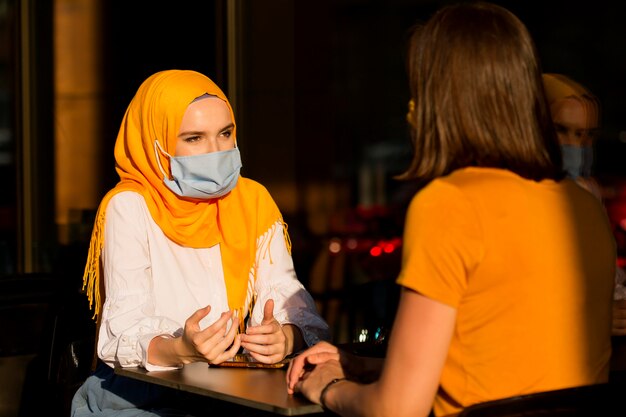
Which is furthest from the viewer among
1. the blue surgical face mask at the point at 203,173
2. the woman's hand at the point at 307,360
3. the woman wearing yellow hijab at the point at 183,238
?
the blue surgical face mask at the point at 203,173

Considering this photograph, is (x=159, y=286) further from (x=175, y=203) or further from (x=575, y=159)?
(x=575, y=159)

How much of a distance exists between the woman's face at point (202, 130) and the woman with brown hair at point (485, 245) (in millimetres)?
1043

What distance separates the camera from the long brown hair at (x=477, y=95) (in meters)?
2.25

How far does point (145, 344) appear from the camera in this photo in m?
2.88

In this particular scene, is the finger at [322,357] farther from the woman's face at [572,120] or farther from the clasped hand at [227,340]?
the woman's face at [572,120]

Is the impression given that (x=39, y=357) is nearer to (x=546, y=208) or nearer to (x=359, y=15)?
(x=546, y=208)

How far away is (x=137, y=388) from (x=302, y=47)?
346 centimetres

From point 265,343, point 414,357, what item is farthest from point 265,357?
point 414,357

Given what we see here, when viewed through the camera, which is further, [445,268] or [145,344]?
[145,344]

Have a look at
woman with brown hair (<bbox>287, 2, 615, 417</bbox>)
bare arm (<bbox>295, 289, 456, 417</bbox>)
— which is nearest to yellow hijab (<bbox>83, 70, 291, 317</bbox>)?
woman with brown hair (<bbox>287, 2, 615, 417</bbox>)

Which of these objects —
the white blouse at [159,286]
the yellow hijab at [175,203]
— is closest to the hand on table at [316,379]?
the white blouse at [159,286]

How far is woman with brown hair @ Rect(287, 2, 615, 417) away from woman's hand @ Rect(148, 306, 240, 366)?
1.67 feet

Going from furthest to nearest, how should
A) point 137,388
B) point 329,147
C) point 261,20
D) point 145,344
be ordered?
point 329,147 < point 261,20 < point 137,388 < point 145,344

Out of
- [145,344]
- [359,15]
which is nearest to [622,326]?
[145,344]
